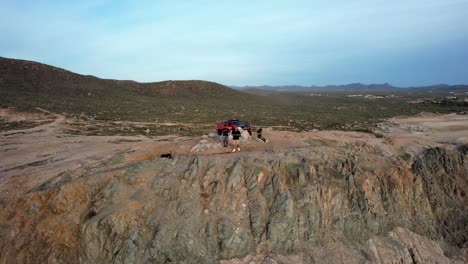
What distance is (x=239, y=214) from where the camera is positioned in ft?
46.5

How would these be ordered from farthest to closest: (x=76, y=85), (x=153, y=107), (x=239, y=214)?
(x=76, y=85) → (x=153, y=107) → (x=239, y=214)

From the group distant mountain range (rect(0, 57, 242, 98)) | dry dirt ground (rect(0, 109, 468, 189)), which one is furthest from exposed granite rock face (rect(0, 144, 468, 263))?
distant mountain range (rect(0, 57, 242, 98))

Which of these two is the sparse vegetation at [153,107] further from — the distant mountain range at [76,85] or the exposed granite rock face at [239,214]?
the exposed granite rock face at [239,214]

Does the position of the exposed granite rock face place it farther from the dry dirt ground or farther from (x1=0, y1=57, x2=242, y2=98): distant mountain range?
(x1=0, y1=57, x2=242, y2=98): distant mountain range

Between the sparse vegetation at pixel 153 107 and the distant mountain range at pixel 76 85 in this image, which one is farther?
the distant mountain range at pixel 76 85

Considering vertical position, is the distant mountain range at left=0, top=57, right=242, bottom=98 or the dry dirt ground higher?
the distant mountain range at left=0, top=57, right=242, bottom=98

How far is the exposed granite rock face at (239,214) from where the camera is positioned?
42.7ft

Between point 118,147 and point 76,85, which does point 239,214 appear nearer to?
point 118,147

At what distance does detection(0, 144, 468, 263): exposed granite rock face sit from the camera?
1302cm

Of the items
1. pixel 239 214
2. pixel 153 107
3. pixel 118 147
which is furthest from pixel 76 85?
pixel 239 214

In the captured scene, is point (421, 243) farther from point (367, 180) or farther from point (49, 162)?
point (49, 162)

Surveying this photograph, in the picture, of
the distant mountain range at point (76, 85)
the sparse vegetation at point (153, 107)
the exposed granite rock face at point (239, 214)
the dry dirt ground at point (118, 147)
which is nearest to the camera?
the exposed granite rock face at point (239, 214)

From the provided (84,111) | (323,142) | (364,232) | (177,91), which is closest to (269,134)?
(323,142)

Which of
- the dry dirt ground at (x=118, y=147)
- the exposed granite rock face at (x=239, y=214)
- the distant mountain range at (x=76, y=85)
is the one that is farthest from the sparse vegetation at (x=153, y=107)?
the exposed granite rock face at (x=239, y=214)
